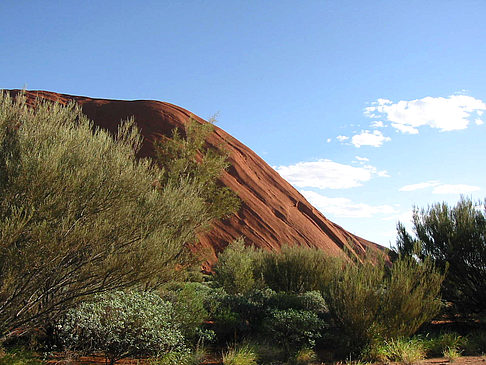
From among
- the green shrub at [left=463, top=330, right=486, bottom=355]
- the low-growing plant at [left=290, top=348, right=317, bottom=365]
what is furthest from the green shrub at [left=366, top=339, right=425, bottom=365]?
the green shrub at [left=463, top=330, right=486, bottom=355]

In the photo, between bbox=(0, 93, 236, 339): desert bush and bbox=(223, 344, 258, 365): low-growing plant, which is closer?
bbox=(0, 93, 236, 339): desert bush

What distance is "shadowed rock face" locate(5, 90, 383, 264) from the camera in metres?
29.3

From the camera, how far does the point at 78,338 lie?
21.5 feet

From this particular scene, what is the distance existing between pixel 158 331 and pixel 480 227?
8721 millimetres

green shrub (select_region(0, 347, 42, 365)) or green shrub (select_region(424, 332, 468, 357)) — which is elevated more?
green shrub (select_region(424, 332, 468, 357))

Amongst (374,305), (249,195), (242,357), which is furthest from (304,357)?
(249,195)

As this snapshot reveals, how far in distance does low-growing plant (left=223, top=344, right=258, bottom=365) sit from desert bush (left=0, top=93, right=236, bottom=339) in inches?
78.3

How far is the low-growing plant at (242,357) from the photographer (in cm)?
671

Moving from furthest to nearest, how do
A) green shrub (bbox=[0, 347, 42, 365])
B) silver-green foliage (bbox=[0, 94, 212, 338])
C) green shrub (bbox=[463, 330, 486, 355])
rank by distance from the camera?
1. green shrub (bbox=[463, 330, 486, 355])
2. green shrub (bbox=[0, 347, 42, 365])
3. silver-green foliage (bbox=[0, 94, 212, 338])

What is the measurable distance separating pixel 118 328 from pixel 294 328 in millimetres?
3437

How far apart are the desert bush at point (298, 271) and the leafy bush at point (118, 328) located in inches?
240

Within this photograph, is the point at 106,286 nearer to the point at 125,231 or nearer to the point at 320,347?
the point at 125,231

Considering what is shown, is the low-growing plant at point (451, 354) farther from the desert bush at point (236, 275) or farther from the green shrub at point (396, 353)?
the desert bush at point (236, 275)

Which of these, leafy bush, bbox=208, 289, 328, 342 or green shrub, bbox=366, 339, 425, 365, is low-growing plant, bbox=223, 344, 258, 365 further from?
green shrub, bbox=366, 339, 425, 365
